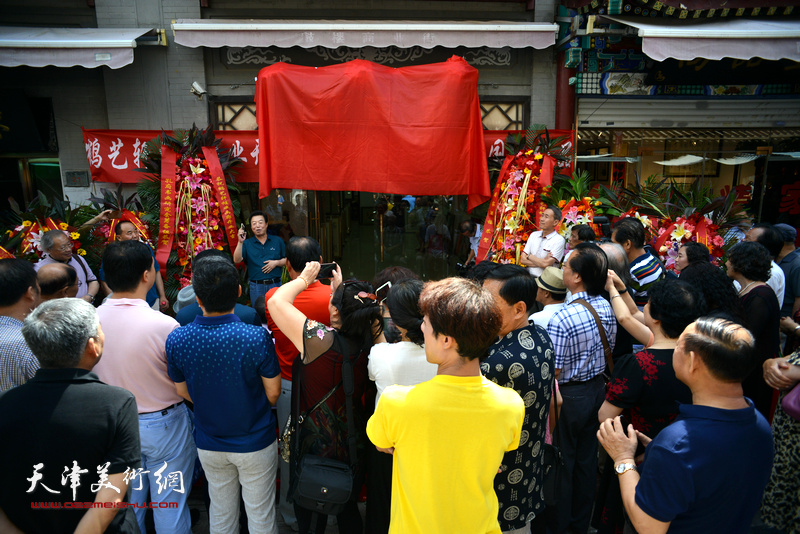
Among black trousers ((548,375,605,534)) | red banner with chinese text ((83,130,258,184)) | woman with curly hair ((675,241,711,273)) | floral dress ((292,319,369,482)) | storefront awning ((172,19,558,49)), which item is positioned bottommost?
black trousers ((548,375,605,534))

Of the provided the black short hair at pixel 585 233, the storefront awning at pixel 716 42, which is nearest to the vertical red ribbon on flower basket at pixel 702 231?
the black short hair at pixel 585 233

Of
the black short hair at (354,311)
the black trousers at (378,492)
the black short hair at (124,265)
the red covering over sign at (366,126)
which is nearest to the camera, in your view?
the black short hair at (354,311)

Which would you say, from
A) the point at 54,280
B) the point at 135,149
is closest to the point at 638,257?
the point at 54,280

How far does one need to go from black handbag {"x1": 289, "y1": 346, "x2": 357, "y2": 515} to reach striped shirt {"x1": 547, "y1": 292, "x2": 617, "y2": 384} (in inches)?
48.2

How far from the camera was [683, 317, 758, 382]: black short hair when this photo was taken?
162 cm

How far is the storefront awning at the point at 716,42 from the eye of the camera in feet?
18.9

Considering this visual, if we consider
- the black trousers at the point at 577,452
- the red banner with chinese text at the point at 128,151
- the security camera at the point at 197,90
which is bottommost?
the black trousers at the point at 577,452

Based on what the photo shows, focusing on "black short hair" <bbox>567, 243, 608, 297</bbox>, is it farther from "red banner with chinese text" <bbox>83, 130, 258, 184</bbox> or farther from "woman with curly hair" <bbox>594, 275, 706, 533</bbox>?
"red banner with chinese text" <bbox>83, 130, 258, 184</bbox>

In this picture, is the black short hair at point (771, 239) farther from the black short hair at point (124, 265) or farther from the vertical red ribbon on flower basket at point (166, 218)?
the vertical red ribbon on flower basket at point (166, 218)

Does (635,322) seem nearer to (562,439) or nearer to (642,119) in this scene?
(562,439)

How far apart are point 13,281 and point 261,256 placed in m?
3.16

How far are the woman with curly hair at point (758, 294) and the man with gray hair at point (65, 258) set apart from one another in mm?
5594

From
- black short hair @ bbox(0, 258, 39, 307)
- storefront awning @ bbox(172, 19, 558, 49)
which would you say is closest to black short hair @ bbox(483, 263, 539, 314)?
black short hair @ bbox(0, 258, 39, 307)

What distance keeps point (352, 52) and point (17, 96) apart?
492 cm
